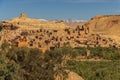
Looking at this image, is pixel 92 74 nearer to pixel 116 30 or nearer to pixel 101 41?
pixel 101 41

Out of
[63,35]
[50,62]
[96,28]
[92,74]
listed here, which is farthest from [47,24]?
[50,62]

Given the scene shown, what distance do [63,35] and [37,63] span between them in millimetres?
50278

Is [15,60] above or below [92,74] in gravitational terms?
above

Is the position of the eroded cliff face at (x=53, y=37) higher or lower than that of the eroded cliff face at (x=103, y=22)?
higher

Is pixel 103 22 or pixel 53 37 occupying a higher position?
pixel 53 37

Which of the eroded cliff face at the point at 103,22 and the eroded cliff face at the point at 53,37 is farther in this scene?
the eroded cliff face at the point at 103,22

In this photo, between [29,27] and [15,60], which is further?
[29,27]

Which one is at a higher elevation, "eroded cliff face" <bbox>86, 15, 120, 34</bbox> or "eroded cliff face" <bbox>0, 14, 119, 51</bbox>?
"eroded cliff face" <bbox>0, 14, 119, 51</bbox>

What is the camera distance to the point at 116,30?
363ft

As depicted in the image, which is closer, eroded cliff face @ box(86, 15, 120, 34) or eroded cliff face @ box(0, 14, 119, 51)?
eroded cliff face @ box(0, 14, 119, 51)

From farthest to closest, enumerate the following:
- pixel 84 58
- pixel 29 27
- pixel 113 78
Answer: pixel 29 27 → pixel 84 58 → pixel 113 78

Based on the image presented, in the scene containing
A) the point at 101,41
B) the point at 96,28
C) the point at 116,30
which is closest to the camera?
the point at 101,41

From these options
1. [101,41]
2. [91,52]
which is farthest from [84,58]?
[101,41]

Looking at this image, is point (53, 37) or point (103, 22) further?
point (103, 22)
